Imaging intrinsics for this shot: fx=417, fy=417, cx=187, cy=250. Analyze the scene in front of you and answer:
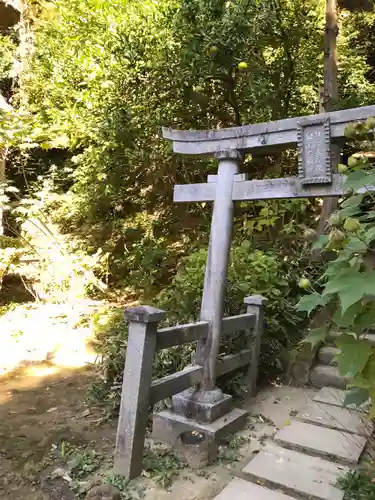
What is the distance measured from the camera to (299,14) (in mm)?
6137

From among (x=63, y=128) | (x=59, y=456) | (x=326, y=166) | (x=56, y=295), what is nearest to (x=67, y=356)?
(x=56, y=295)

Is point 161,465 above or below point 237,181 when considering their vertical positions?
below

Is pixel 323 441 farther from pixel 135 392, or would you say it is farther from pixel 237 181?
pixel 237 181

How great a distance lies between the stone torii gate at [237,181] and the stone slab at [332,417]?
762mm

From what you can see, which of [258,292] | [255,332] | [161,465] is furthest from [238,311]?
[161,465]

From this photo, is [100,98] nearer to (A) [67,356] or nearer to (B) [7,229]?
(A) [67,356]

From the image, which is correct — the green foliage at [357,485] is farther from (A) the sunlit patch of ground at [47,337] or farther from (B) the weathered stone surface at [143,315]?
(A) the sunlit patch of ground at [47,337]

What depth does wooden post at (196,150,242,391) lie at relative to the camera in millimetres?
3254

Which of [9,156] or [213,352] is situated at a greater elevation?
[9,156]

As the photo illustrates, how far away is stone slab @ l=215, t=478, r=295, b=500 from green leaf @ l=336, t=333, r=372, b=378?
113 cm

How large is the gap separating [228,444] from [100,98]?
528 cm

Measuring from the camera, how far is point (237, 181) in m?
3.35

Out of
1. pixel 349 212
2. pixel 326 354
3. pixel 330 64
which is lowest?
pixel 326 354

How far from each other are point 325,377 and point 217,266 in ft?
5.60
